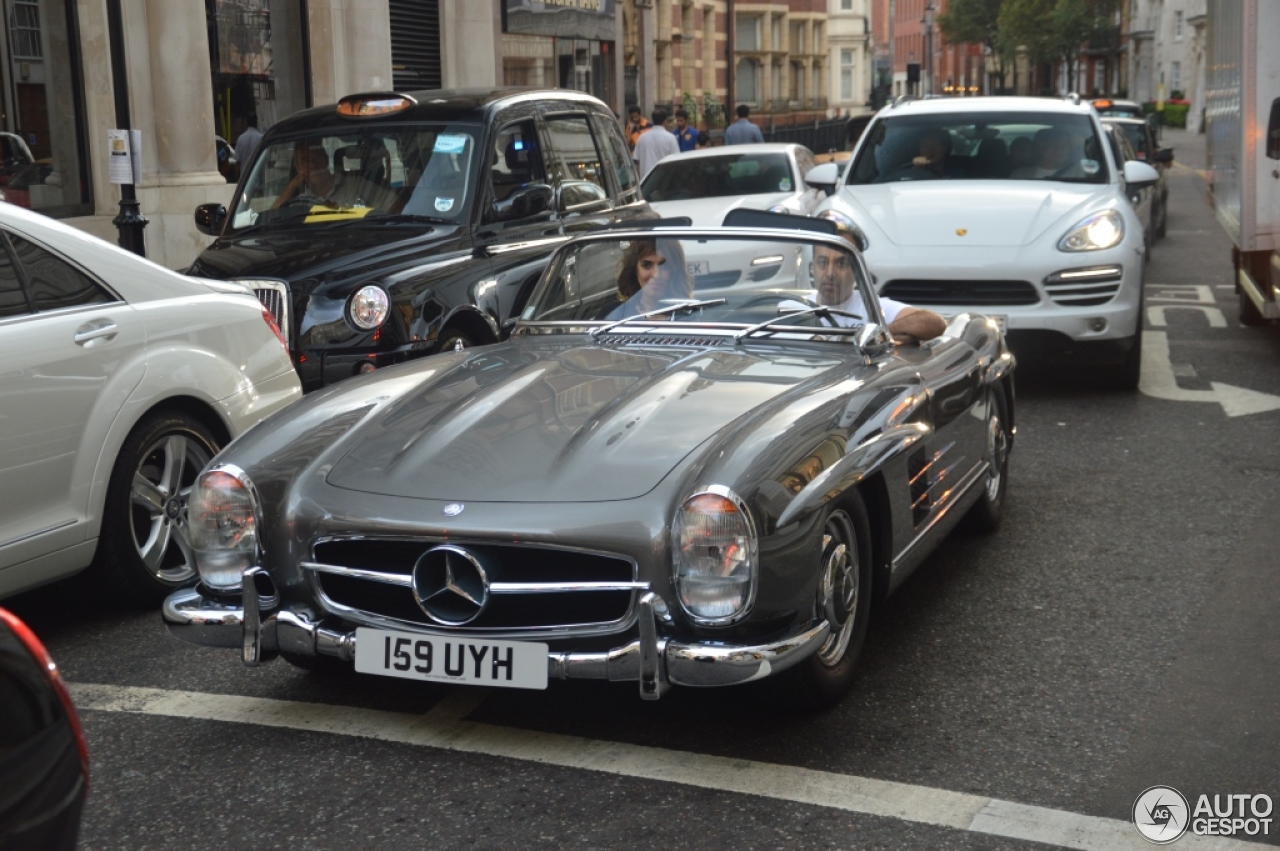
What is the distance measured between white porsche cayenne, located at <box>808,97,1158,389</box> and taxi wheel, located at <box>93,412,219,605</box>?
4650mm

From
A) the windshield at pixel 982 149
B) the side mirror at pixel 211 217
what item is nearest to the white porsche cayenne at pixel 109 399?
the side mirror at pixel 211 217

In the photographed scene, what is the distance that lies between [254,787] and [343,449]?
0.98 m

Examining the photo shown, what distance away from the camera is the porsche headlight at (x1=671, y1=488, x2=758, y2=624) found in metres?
3.90

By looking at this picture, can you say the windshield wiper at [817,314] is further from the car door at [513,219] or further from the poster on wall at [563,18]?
the poster on wall at [563,18]

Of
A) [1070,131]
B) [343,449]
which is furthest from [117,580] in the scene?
[1070,131]

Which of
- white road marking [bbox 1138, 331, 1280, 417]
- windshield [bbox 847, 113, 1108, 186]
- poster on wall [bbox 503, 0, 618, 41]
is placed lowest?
white road marking [bbox 1138, 331, 1280, 417]

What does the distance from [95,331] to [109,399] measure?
232 millimetres

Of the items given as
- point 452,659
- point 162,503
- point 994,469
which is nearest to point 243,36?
point 162,503

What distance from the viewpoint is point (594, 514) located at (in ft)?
13.1

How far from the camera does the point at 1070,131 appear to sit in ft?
34.8

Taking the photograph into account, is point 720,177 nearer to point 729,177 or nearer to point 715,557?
point 729,177

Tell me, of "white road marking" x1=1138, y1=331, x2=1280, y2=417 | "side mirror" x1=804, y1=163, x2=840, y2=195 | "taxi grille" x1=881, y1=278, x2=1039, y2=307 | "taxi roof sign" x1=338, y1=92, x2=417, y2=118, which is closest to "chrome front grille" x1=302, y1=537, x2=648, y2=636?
"taxi roof sign" x1=338, y1=92, x2=417, y2=118

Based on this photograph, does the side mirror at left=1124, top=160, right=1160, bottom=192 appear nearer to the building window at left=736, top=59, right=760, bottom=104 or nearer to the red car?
the red car

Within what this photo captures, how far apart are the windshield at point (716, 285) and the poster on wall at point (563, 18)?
22582mm
